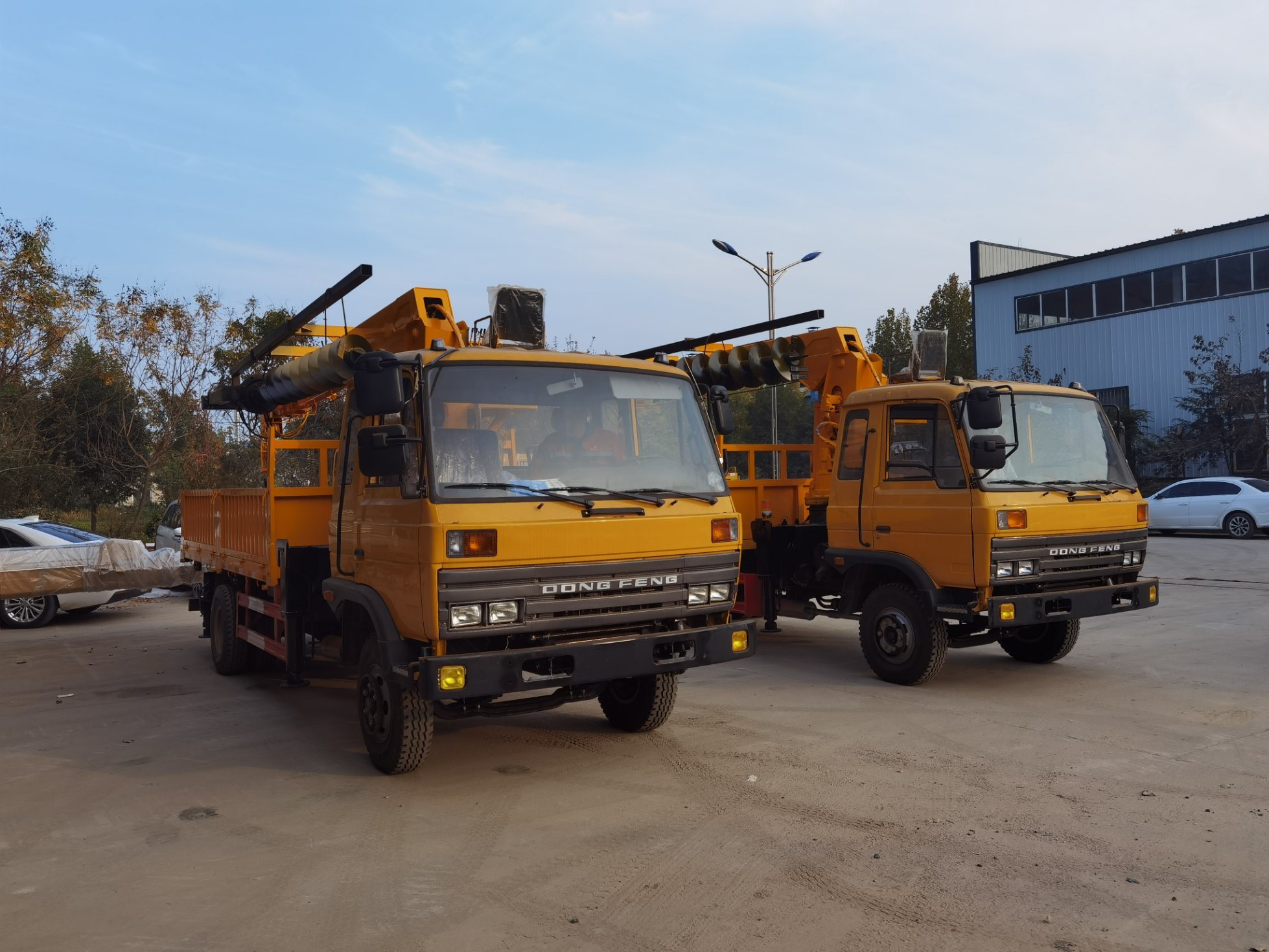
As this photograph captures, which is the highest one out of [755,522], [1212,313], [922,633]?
[1212,313]

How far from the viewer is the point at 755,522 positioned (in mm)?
10180

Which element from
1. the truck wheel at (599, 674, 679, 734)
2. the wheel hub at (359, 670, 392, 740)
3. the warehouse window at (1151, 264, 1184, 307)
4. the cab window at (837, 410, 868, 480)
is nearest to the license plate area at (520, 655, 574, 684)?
the wheel hub at (359, 670, 392, 740)

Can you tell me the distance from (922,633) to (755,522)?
2.36 metres

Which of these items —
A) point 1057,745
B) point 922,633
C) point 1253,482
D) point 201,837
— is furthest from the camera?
point 1253,482

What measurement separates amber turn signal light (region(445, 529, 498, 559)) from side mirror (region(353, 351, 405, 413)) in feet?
2.41

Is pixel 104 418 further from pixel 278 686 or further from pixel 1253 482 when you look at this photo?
pixel 1253 482

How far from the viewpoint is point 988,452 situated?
7699mm

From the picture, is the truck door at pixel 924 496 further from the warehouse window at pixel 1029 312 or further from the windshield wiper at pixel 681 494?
the warehouse window at pixel 1029 312

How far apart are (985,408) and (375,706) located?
4.69 meters

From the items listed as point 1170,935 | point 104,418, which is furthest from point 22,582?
point 104,418

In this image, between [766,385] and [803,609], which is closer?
[803,609]

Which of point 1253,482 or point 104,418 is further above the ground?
point 104,418

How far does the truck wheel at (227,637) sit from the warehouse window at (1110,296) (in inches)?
1198

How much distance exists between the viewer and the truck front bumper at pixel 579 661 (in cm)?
523
